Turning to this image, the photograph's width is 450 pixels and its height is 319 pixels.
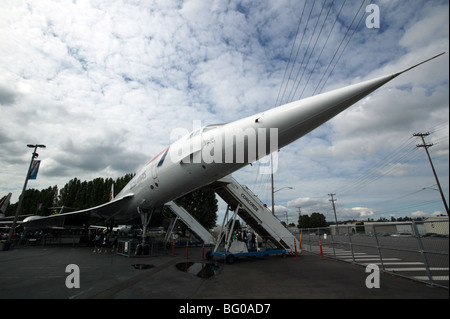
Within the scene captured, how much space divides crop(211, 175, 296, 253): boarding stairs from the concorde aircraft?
2.41 metres

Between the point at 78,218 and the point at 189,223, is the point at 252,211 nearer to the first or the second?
the point at 189,223

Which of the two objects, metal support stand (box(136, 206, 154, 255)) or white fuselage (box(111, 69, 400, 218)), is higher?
white fuselage (box(111, 69, 400, 218))

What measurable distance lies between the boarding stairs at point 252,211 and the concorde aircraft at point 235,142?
241 centimetres

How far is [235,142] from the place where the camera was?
5164mm

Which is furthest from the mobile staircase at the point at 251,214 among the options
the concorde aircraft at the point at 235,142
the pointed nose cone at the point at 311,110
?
the pointed nose cone at the point at 311,110

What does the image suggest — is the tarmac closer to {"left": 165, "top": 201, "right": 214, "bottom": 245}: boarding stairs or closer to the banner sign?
{"left": 165, "top": 201, "right": 214, "bottom": 245}: boarding stairs

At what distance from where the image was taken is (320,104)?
4.00 meters

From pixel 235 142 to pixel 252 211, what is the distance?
19.7ft

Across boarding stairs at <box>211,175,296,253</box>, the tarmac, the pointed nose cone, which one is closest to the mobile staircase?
boarding stairs at <box>211,175,296,253</box>

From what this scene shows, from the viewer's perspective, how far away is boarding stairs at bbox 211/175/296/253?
10.0 meters

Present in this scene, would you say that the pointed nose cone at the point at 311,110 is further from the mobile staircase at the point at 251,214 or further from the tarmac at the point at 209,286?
the mobile staircase at the point at 251,214
